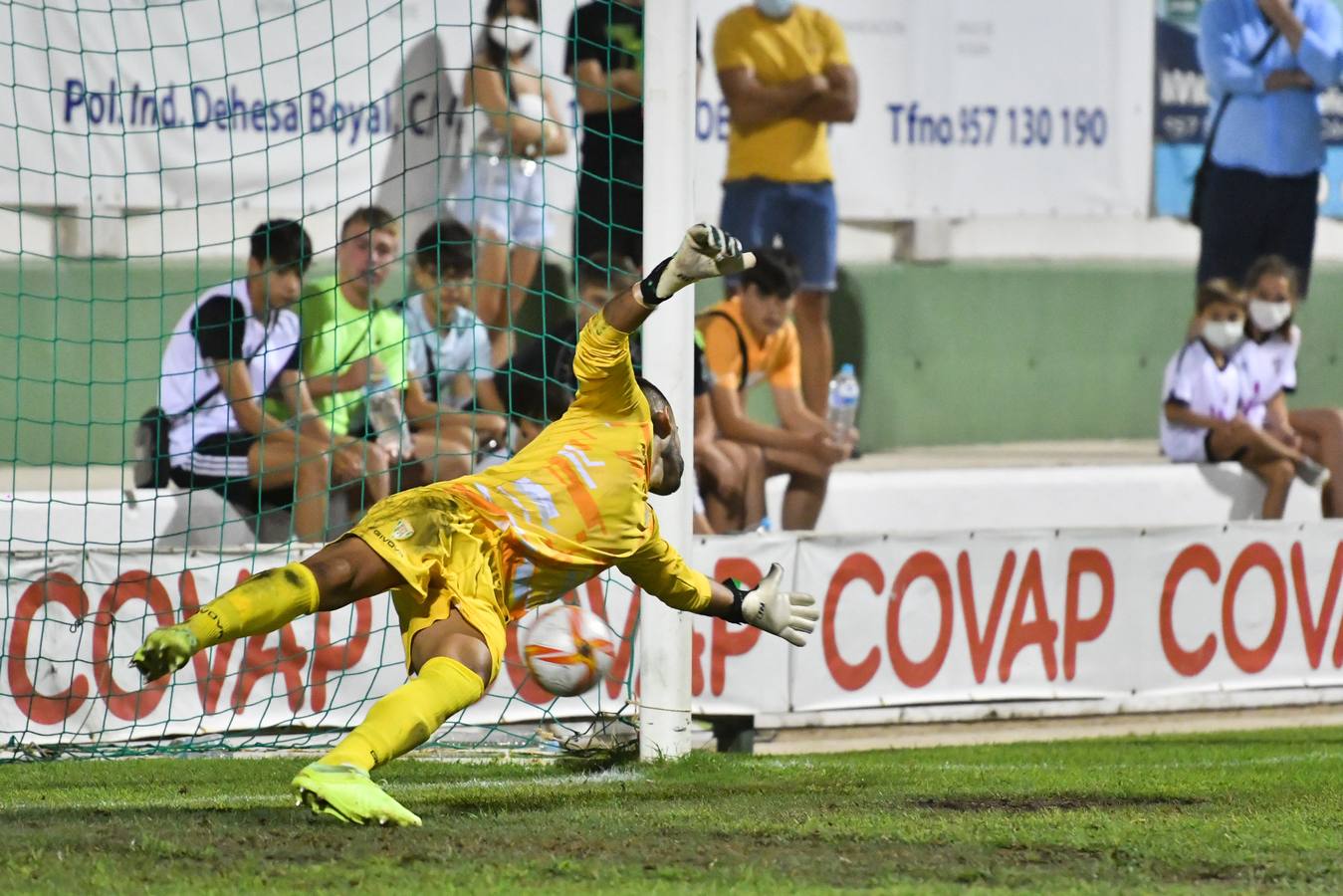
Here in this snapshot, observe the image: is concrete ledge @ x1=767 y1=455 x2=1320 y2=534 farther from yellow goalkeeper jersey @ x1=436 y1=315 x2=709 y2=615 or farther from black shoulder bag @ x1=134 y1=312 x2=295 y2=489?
yellow goalkeeper jersey @ x1=436 y1=315 x2=709 y2=615

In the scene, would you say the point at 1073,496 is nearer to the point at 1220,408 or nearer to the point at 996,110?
the point at 1220,408

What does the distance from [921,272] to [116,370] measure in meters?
5.40

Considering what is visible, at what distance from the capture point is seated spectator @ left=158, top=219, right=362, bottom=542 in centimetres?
897

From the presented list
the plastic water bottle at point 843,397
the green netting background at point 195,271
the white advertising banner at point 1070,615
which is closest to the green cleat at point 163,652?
the green netting background at point 195,271

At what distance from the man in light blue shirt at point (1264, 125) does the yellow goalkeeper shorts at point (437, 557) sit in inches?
332

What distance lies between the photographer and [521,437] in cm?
923

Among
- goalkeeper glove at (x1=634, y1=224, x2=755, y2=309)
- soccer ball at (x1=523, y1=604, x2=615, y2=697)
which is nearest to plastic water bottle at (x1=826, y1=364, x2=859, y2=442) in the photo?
soccer ball at (x1=523, y1=604, x2=615, y2=697)

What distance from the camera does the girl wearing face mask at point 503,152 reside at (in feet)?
33.3

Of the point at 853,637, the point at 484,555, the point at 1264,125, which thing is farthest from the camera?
the point at 1264,125

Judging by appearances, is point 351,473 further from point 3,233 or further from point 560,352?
point 3,233

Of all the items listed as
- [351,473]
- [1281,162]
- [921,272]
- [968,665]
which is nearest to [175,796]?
[351,473]

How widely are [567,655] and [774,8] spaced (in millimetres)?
6199

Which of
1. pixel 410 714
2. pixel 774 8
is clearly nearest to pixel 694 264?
pixel 410 714

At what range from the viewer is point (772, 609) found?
6.46 m
